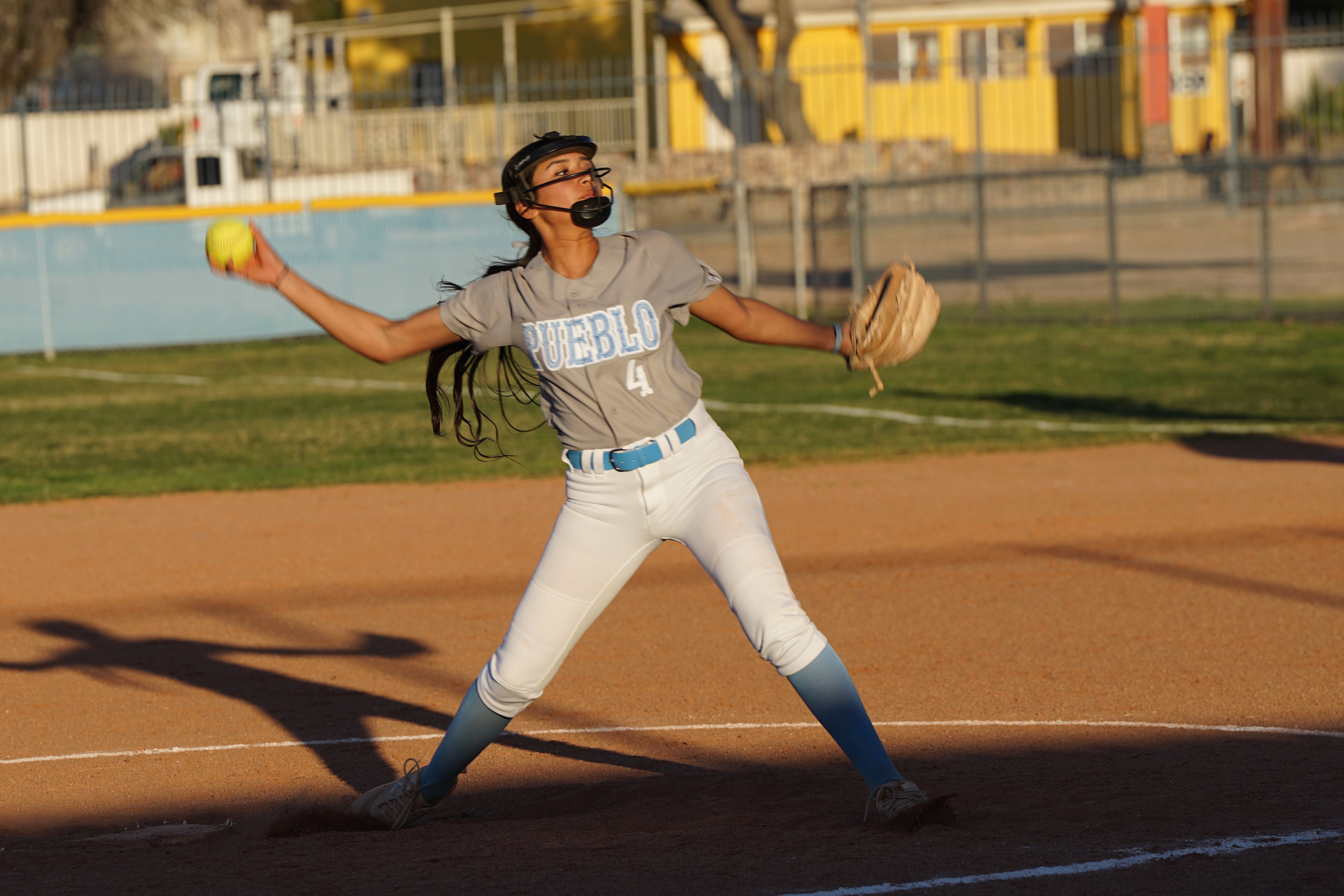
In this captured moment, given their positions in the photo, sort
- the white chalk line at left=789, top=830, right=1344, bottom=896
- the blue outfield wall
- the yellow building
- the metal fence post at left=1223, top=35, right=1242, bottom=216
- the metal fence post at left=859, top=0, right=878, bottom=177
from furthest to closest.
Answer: the yellow building
the metal fence post at left=859, top=0, right=878, bottom=177
the metal fence post at left=1223, top=35, right=1242, bottom=216
the blue outfield wall
the white chalk line at left=789, top=830, right=1344, bottom=896

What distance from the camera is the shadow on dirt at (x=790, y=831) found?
430 cm

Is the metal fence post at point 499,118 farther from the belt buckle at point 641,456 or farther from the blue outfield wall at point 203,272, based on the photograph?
the belt buckle at point 641,456

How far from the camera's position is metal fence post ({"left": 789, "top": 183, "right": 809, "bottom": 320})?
22688 mm

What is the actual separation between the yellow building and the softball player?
28880 millimetres

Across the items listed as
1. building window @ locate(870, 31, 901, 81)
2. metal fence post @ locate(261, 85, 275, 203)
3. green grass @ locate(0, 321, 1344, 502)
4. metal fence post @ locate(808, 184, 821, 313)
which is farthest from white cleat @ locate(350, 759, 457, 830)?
building window @ locate(870, 31, 901, 81)

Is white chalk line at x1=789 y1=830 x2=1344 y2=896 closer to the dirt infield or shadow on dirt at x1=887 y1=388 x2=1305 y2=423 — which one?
the dirt infield

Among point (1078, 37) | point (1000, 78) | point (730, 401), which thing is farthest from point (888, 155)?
point (730, 401)

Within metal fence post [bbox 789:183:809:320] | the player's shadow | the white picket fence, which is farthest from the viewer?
the white picket fence

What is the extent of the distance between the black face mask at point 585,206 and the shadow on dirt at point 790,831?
1.83m

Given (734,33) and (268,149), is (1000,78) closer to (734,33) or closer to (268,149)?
(734,33)

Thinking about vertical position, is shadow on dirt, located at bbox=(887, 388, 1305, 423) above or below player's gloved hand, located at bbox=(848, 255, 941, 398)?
below

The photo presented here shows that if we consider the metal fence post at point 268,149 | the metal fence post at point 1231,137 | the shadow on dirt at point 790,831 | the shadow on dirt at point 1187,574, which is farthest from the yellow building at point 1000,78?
the shadow on dirt at point 790,831

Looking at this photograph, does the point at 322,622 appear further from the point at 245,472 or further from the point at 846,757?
the point at 245,472

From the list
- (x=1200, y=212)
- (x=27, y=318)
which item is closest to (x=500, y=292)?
(x=27, y=318)
